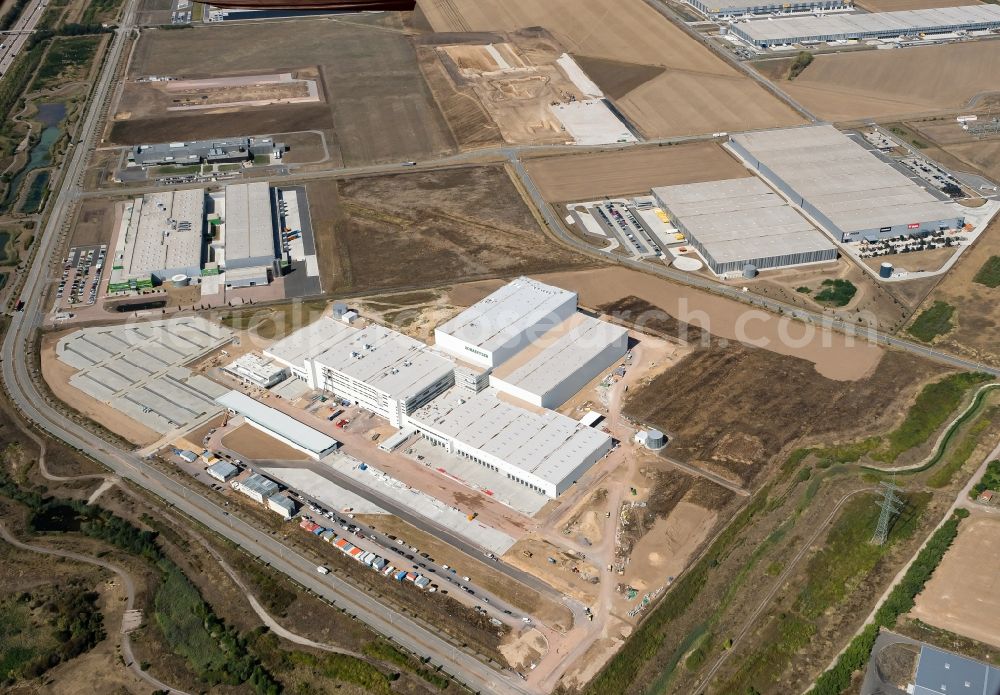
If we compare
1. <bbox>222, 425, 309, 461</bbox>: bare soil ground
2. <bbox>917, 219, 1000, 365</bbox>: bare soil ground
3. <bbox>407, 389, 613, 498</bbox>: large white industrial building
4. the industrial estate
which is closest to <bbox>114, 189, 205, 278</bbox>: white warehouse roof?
the industrial estate

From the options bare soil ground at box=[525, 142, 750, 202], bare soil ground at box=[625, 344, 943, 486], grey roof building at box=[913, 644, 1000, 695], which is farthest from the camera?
bare soil ground at box=[525, 142, 750, 202]

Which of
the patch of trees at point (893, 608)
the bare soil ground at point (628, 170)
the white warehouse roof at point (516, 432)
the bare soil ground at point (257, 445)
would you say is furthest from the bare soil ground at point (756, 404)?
the bare soil ground at point (628, 170)

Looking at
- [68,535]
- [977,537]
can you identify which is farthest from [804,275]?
[68,535]

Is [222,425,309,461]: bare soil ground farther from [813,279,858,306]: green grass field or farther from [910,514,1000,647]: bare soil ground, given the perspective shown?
[813,279,858,306]: green grass field

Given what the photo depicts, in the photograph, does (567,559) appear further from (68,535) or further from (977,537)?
(68,535)

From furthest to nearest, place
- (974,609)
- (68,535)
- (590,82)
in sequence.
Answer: (590,82), (68,535), (974,609)

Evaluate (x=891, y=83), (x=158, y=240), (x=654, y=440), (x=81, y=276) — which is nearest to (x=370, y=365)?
(x=654, y=440)

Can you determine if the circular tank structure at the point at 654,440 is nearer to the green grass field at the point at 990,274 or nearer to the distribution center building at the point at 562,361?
the distribution center building at the point at 562,361
